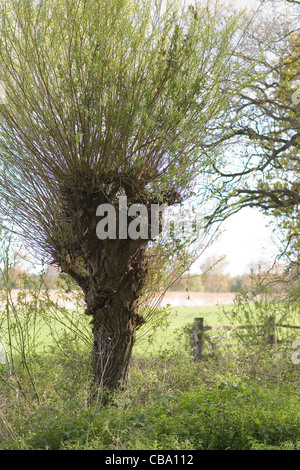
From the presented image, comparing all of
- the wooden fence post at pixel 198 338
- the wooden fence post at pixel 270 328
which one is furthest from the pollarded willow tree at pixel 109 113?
the wooden fence post at pixel 198 338

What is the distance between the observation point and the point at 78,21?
209 inches

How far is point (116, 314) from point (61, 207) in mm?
1392

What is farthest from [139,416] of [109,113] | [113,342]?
[109,113]

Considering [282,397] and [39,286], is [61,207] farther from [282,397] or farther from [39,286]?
[282,397]

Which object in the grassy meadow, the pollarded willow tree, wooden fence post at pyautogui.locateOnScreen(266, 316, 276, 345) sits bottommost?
the grassy meadow

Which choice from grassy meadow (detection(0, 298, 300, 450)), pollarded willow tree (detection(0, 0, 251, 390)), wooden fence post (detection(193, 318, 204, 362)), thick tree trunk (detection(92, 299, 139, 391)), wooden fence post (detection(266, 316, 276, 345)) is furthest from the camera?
wooden fence post (detection(193, 318, 204, 362))

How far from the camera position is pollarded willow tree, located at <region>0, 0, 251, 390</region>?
5.33 meters

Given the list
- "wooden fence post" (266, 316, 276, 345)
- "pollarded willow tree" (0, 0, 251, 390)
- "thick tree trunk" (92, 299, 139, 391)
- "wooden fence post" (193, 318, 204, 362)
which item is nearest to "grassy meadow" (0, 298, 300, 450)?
"thick tree trunk" (92, 299, 139, 391)

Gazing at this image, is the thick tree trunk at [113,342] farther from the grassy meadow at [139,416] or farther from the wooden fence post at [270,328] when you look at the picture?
the wooden fence post at [270,328]

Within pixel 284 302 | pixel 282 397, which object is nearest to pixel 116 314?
pixel 282 397

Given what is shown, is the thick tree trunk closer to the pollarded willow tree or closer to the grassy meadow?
the pollarded willow tree

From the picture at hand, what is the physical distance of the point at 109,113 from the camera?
17.7 feet

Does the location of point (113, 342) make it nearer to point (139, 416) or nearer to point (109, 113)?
point (139, 416)
